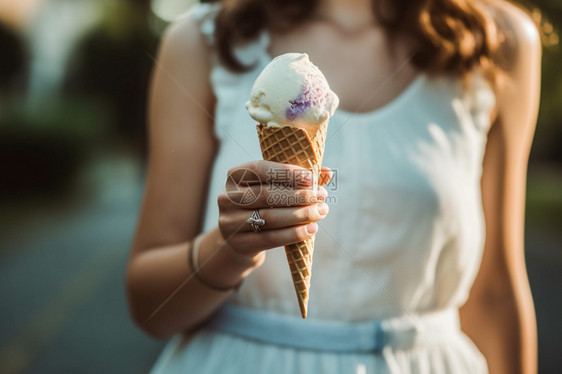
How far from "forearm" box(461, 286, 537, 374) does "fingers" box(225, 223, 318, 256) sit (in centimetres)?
102

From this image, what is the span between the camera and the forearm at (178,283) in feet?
4.78

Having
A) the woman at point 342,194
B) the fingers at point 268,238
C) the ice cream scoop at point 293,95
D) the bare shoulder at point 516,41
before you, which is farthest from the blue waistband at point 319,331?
the bare shoulder at point 516,41

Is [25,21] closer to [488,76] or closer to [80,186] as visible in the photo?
[80,186]

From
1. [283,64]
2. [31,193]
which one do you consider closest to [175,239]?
[283,64]

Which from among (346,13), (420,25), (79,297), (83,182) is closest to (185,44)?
(346,13)

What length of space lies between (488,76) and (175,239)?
48.5 inches

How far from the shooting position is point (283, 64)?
132cm

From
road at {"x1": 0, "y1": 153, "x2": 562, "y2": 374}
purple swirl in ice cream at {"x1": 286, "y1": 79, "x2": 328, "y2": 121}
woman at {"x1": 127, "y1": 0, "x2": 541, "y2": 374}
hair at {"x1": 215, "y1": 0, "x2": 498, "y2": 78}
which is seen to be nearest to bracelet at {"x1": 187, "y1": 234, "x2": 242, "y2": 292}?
woman at {"x1": 127, "y1": 0, "x2": 541, "y2": 374}

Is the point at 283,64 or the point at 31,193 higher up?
the point at 283,64

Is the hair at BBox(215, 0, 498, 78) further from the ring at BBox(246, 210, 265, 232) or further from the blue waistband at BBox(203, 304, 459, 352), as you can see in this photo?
the blue waistband at BBox(203, 304, 459, 352)

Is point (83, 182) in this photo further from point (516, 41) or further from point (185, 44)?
point (516, 41)

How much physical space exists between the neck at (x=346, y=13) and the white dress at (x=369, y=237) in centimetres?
26

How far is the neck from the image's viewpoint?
1.86 metres

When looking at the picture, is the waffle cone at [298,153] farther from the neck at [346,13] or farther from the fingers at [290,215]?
the neck at [346,13]
